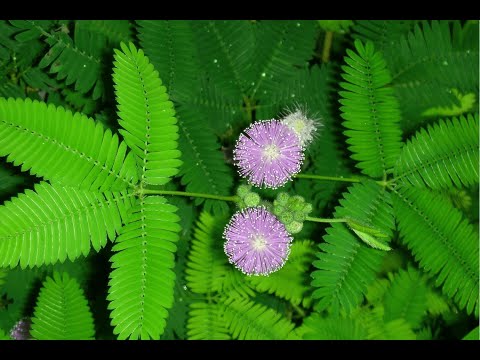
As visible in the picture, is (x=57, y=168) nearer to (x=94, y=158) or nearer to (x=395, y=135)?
(x=94, y=158)

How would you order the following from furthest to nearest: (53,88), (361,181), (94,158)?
(53,88) → (361,181) → (94,158)

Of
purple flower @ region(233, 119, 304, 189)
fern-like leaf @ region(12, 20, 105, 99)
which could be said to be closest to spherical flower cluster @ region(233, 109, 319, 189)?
purple flower @ region(233, 119, 304, 189)

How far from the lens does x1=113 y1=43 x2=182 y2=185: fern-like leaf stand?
163cm

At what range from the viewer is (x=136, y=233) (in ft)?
5.32

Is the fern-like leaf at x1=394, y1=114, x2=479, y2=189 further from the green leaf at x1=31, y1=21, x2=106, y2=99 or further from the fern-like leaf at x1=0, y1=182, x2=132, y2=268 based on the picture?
the green leaf at x1=31, y1=21, x2=106, y2=99

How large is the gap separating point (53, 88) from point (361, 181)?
157cm

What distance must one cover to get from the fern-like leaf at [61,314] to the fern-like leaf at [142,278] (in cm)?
54

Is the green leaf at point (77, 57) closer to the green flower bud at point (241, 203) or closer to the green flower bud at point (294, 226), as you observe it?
the green flower bud at point (241, 203)

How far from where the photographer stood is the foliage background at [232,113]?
2.16 meters

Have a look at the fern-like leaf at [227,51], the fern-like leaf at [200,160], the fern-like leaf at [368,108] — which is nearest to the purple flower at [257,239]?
the fern-like leaf at [200,160]

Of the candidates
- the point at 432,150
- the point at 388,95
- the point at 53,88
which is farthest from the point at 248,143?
the point at 53,88

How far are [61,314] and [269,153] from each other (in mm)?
1112

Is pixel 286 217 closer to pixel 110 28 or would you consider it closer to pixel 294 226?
pixel 294 226

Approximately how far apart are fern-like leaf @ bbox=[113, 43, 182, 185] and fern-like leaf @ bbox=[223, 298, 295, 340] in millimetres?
990
